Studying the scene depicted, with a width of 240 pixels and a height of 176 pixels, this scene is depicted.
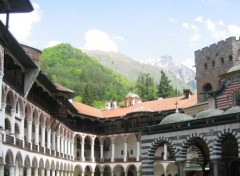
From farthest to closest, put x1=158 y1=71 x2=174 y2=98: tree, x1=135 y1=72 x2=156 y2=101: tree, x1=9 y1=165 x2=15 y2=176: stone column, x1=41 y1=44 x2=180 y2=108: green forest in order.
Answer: x1=135 y1=72 x2=156 y2=101: tree
x1=41 y1=44 x2=180 y2=108: green forest
x1=158 y1=71 x2=174 y2=98: tree
x1=9 y1=165 x2=15 y2=176: stone column

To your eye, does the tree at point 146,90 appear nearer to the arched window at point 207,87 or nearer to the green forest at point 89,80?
the green forest at point 89,80

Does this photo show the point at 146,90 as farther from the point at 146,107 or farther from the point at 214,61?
the point at 214,61

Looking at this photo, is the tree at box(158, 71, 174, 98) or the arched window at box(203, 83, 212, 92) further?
the tree at box(158, 71, 174, 98)

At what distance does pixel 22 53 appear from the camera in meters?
30.2

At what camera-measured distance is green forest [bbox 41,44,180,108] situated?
95.3m

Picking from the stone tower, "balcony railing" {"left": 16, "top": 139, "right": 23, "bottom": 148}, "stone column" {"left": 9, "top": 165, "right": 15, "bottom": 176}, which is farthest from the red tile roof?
"stone column" {"left": 9, "top": 165, "right": 15, "bottom": 176}

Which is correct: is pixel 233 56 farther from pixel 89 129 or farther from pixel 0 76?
pixel 0 76

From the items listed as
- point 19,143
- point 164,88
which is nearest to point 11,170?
point 19,143

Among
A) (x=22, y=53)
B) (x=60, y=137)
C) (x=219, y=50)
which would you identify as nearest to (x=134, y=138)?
(x=60, y=137)

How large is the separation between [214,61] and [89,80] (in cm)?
7792

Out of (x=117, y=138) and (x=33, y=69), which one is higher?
(x=33, y=69)

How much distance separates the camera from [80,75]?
129250mm

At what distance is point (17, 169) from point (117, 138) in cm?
3192

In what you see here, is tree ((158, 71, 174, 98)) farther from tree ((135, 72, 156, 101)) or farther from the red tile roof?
the red tile roof
